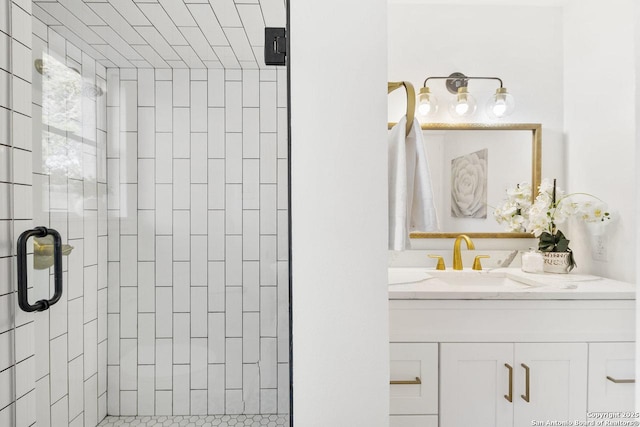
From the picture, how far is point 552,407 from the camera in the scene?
154cm

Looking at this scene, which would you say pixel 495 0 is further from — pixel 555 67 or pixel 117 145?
pixel 117 145

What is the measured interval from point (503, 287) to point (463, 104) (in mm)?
971

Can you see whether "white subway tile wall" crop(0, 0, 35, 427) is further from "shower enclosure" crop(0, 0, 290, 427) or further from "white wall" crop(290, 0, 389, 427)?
"white wall" crop(290, 0, 389, 427)

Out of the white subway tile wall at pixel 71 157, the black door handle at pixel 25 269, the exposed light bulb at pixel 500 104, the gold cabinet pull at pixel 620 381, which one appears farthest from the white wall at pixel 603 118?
the black door handle at pixel 25 269

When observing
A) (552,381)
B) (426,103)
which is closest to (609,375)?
(552,381)

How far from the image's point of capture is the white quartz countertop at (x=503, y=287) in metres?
1.55

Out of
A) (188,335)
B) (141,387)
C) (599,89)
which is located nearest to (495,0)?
(599,89)

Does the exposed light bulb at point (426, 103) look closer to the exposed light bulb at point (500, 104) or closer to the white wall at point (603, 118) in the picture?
the exposed light bulb at point (500, 104)

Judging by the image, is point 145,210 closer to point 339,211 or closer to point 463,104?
point 339,211

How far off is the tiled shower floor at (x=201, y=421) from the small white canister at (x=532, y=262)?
4.85ft

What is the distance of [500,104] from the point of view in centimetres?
211

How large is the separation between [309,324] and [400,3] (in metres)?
1.88

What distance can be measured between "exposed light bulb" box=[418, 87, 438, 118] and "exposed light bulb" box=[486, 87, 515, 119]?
0.29 meters

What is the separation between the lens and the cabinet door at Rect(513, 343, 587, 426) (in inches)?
60.5
